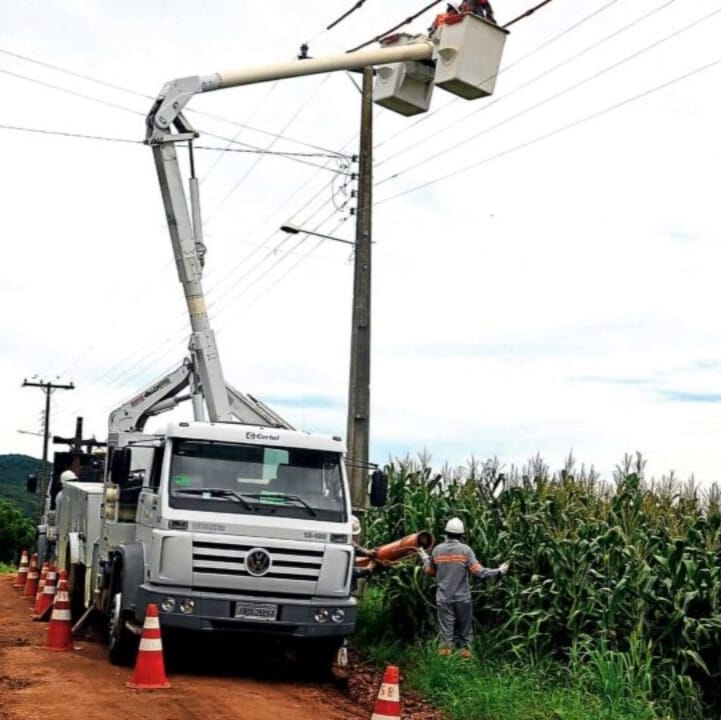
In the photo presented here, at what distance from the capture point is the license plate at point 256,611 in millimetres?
12812

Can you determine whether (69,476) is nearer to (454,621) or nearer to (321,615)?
(454,621)

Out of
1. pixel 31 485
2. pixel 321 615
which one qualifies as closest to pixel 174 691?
pixel 321 615

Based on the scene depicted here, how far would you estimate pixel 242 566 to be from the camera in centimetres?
1280

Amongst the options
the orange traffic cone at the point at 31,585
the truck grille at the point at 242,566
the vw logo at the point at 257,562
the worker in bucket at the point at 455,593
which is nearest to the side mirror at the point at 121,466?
the truck grille at the point at 242,566

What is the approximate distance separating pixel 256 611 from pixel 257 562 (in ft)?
1.75

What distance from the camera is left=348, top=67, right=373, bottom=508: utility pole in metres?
18.7

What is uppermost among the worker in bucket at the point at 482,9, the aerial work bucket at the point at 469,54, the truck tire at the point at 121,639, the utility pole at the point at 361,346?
the worker in bucket at the point at 482,9

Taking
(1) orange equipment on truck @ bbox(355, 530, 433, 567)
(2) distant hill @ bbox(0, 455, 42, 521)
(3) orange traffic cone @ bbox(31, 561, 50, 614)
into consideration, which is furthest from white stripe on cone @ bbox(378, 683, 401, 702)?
(2) distant hill @ bbox(0, 455, 42, 521)

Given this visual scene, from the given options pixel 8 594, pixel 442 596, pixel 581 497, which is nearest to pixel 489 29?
pixel 581 497

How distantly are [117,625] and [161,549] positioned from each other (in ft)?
4.30

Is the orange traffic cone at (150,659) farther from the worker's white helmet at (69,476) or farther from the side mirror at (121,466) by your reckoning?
the worker's white helmet at (69,476)

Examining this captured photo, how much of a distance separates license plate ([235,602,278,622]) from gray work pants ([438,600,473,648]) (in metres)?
2.36

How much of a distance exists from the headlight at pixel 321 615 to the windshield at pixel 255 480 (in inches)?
40.0

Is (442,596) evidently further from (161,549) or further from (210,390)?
(210,390)
